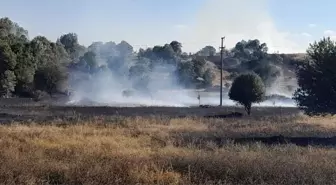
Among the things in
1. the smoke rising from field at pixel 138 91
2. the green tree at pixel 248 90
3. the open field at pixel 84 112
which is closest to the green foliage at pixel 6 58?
the open field at pixel 84 112

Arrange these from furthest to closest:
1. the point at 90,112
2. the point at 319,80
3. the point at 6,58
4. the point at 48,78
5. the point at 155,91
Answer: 1. the point at 155,91
2. the point at 48,78
3. the point at 6,58
4. the point at 90,112
5. the point at 319,80

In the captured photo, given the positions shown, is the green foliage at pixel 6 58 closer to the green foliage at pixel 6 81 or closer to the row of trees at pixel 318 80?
the green foliage at pixel 6 81

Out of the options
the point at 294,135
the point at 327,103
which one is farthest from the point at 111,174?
the point at 327,103

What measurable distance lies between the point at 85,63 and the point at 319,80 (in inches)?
3561

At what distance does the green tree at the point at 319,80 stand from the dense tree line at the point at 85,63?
3144 centimetres

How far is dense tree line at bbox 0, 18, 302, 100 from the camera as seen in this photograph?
55.8 meters

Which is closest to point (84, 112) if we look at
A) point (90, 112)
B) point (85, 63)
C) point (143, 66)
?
point (90, 112)

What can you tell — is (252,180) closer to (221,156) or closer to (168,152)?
(221,156)

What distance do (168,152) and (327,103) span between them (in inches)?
667

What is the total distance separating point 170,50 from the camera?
128375 millimetres

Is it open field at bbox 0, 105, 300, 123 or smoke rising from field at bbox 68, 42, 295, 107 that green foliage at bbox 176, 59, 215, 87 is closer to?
smoke rising from field at bbox 68, 42, 295, 107

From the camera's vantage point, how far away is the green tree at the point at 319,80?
27891 millimetres

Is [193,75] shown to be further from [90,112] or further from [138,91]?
[90,112]

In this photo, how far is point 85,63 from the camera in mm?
114625
